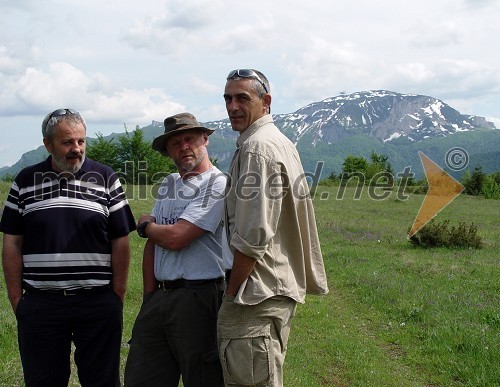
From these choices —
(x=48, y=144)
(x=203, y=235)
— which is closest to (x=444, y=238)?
(x=203, y=235)

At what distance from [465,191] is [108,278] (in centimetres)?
5296

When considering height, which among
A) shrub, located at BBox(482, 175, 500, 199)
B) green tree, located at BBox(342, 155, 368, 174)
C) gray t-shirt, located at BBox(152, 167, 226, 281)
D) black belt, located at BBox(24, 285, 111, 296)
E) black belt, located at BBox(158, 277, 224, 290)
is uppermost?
gray t-shirt, located at BBox(152, 167, 226, 281)

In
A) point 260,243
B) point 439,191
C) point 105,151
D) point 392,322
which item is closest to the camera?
point 260,243

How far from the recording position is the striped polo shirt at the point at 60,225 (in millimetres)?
4234

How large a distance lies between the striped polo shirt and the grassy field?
185 cm

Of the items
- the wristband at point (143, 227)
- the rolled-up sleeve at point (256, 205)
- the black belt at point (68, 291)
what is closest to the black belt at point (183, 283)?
the wristband at point (143, 227)

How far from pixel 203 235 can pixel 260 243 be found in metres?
1.01

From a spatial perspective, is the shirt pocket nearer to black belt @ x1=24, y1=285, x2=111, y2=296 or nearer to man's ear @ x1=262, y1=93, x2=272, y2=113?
black belt @ x1=24, y1=285, x2=111, y2=296

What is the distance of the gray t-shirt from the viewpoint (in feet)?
13.9

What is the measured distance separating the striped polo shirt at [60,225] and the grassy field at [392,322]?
1847 millimetres

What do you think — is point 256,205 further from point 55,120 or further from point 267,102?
point 55,120

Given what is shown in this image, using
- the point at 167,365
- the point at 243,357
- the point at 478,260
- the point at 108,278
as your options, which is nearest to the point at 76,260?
the point at 108,278

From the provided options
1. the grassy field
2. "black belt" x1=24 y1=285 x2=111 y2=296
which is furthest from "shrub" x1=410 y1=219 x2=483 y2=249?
"black belt" x1=24 y1=285 x2=111 y2=296

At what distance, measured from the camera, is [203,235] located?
4.30 meters
